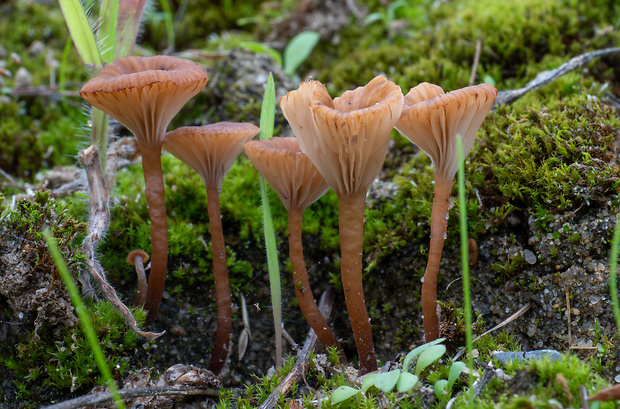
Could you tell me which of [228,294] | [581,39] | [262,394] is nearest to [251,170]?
[228,294]

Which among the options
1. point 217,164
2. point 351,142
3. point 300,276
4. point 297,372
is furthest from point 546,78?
point 297,372

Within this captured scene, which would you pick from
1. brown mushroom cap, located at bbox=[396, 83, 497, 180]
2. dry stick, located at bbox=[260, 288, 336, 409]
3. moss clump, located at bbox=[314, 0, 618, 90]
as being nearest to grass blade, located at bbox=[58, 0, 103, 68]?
brown mushroom cap, located at bbox=[396, 83, 497, 180]

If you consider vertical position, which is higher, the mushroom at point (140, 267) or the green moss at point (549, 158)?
the green moss at point (549, 158)

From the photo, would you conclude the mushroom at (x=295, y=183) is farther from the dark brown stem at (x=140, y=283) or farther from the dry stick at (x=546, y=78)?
the dry stick at (x=546, y=78)

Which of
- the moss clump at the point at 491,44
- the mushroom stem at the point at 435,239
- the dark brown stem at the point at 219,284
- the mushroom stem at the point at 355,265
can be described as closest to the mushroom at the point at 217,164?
the dark brown stem at the point at 219,284

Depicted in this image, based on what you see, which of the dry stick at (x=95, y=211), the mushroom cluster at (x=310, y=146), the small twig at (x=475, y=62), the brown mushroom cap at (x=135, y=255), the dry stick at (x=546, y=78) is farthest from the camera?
the small twig at (x=475, y=62)

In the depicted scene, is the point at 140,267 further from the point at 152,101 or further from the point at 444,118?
the point at 444,118
